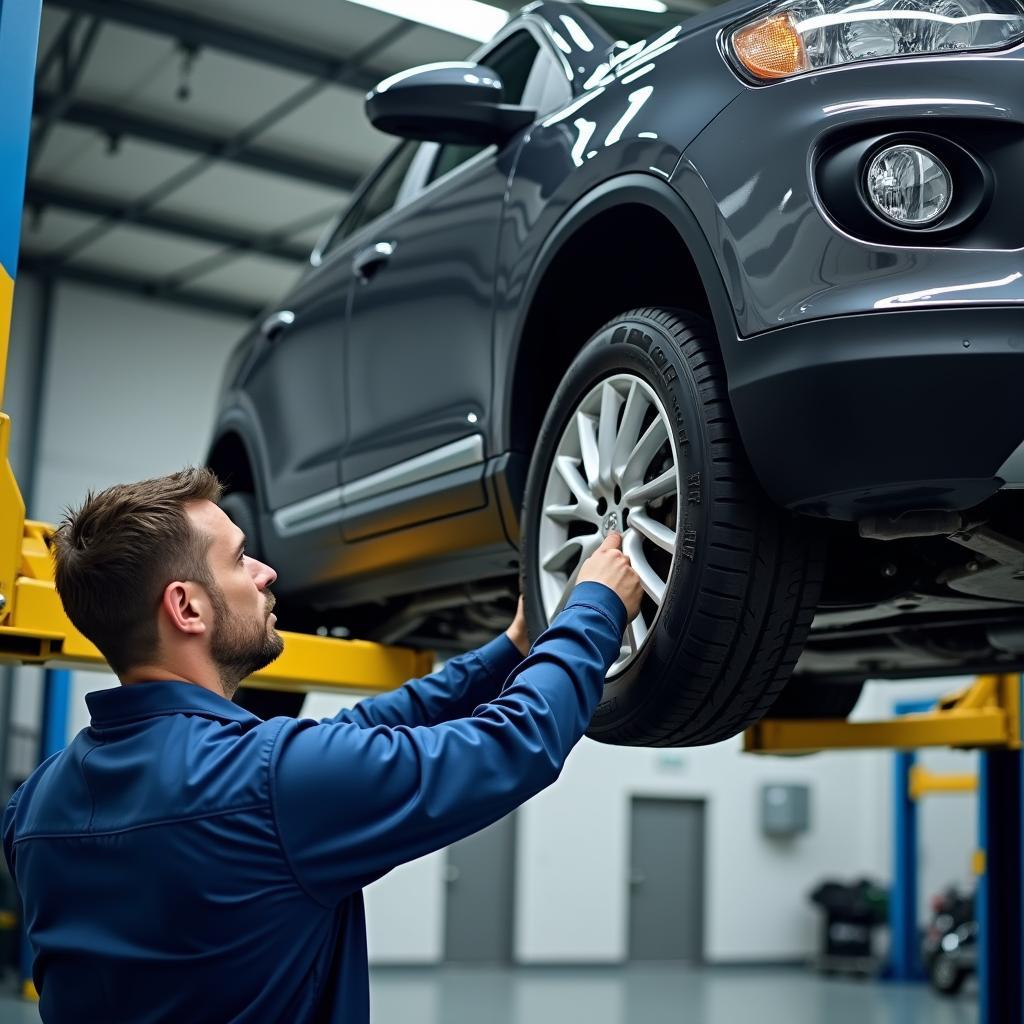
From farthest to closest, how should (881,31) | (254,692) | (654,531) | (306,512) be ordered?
(254,692) → (306,512) → (654,531) → (881,31)

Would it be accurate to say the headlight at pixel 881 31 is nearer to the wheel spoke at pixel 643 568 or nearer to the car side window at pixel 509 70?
the wheel spoke at pixel 643 568

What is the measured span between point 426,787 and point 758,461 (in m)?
0.64

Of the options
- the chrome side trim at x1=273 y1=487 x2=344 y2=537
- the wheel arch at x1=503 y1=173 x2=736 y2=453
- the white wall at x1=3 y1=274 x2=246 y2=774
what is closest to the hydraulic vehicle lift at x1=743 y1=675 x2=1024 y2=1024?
the chrome side trim at x1=273 y1=487 x2=344 y2=537

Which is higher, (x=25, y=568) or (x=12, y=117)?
(x=12, y=117)

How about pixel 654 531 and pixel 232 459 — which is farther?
pixel 232 459

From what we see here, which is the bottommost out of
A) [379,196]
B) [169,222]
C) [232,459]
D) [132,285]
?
[232,459]

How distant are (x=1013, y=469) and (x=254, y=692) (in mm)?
2300

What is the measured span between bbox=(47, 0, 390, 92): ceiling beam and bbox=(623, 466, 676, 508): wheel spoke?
26.4 feet

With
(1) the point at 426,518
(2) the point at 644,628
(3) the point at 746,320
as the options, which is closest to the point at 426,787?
(2) the point at 644,628

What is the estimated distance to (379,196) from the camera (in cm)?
366

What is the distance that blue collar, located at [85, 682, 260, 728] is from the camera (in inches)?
66.2

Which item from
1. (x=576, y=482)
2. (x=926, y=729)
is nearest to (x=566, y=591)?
(x=576, y=482)

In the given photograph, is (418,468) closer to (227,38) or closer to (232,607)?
(232,607)

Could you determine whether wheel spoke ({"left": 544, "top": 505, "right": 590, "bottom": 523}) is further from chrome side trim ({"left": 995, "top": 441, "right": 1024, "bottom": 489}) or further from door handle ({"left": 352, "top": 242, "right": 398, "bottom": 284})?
door handle ({"left": 352, "top": 242, "right": 398, "bottom": 284})
